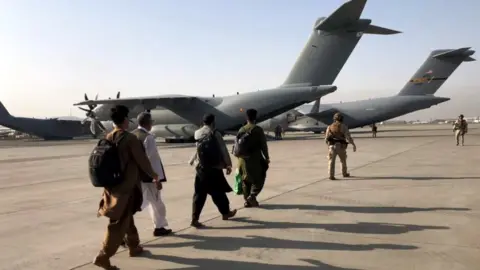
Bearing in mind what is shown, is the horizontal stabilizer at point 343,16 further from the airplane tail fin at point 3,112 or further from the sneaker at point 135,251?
the airplane tail fin at point 3,112

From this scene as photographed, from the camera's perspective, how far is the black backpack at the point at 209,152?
6.05m

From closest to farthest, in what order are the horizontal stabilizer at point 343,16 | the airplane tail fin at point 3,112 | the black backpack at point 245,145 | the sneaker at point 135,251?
the sneaker at point 135,251, the black backpack at point 245,145, the horizontal stabilizer at point 343,16, the airplane tail fin at point 3,112

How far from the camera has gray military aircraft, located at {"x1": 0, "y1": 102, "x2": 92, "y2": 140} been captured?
46.8 metres

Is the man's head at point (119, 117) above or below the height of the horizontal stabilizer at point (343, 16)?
below

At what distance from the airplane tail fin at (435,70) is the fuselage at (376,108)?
71 centimetres

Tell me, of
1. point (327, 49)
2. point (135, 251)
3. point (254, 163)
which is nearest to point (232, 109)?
point (327, 49)

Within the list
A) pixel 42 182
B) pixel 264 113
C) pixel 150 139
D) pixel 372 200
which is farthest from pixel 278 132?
pixel 150 139

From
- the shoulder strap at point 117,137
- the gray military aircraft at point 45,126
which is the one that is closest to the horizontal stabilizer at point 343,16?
the shoulder strap at point 117,137

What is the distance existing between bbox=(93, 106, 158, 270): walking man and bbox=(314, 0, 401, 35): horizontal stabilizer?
78.8 ft

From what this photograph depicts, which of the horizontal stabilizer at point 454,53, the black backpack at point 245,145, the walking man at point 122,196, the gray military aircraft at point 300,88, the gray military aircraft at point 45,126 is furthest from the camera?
the gray military aircraft at point 45,126

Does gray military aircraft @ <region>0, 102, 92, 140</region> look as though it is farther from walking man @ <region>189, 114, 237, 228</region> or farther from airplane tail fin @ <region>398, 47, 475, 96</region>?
walking man @ <region>189, 114, 237, 228</region>

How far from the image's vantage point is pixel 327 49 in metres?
28.0

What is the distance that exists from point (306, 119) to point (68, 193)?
36359 mm

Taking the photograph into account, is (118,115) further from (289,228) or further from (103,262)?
(289,228)
